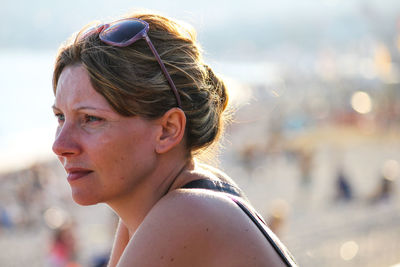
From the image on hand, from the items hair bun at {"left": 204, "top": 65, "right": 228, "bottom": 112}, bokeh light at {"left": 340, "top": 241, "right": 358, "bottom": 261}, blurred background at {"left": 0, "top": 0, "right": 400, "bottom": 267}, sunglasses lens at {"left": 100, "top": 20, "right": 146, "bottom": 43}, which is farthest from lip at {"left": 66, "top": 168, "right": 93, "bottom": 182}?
bokeh light at {"left": 340, "top": 241, "right": 358, "bottom": 261}

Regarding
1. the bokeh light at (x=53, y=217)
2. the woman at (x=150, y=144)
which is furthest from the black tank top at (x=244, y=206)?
the bokeh light at (x=53, y=217)

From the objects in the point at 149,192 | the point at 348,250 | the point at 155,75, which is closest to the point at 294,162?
the point at 348,250

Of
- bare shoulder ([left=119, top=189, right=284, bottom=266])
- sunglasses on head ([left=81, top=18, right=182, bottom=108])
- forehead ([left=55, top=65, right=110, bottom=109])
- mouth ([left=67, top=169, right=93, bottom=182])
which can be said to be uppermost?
sunglasses on head ([left=81, top=18, right=182, bottom=108])

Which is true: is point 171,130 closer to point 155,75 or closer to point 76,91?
point 155,75

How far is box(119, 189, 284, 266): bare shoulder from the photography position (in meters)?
1.30

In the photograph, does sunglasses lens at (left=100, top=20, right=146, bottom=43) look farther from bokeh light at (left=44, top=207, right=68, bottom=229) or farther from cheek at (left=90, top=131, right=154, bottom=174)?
bokeh light at (left=44, top=207, right=68, bottom=229)

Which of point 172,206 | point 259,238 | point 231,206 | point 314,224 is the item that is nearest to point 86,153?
point 172,206

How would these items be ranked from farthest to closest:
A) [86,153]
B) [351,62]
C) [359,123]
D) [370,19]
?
[351,62] < [370,19] < [359,123] < [86,153]

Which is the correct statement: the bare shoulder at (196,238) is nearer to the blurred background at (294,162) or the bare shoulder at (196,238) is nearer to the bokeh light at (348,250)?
the blurred background at (294,162)

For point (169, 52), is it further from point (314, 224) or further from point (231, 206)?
point (314, 224)

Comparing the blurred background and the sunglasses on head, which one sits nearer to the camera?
the sunglasses on head

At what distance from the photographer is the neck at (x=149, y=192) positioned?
1499mm

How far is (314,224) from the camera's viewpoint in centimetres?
1109

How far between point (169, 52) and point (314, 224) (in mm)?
10180
